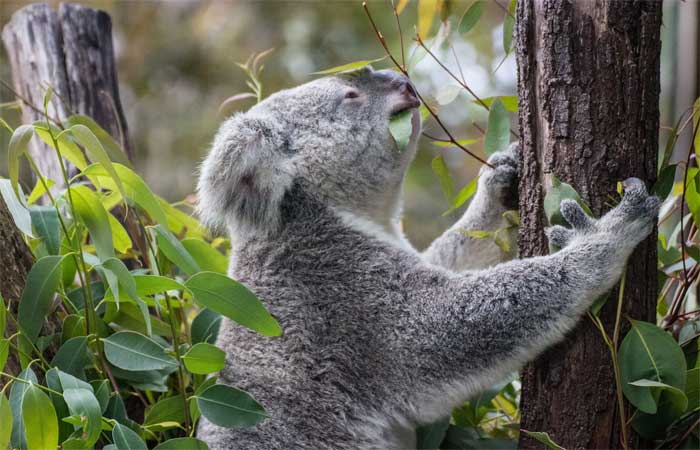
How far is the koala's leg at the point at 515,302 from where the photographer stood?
1.78m

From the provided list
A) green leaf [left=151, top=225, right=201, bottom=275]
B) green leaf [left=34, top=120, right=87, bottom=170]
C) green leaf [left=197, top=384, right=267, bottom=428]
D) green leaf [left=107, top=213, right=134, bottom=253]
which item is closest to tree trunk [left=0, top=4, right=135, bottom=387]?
green leaf [left=107, top=213, right=134, bottom=253]

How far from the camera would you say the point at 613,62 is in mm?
1728

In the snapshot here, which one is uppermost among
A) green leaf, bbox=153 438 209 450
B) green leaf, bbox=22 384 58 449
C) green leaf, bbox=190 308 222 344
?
green leaf, bbox=22 384 58 449

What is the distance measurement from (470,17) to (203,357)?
3.92 feet

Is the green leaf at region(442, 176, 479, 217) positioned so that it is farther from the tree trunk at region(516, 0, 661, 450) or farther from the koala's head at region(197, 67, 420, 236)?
the tree trunk at region(516, 0, 661, 450)

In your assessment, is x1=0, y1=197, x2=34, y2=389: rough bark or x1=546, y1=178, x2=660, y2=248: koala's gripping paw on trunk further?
x1=0, y1=197, x2=34, y2=389: rough bark

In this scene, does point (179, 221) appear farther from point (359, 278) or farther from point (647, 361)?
point (647, 361)

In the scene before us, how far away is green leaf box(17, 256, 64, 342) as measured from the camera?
69.4 inches

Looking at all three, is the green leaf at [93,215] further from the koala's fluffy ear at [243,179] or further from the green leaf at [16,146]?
the koala's fluffy ear at [243,179]

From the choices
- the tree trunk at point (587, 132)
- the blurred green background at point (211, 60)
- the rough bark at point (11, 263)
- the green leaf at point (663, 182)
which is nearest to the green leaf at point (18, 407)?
the rough bark at point (11, 263)

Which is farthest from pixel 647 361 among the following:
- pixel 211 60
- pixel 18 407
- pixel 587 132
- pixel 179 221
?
pixel 211 60

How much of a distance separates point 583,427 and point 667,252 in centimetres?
67

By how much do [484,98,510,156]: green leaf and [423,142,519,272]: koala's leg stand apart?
0.03 metres

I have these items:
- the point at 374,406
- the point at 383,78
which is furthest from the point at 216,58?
the point at 374,406
